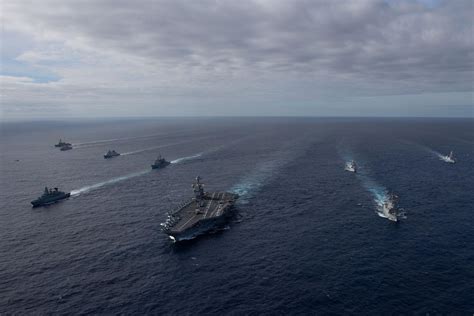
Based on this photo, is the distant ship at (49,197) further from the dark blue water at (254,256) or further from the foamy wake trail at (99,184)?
the foamy wake trail at (99,184)

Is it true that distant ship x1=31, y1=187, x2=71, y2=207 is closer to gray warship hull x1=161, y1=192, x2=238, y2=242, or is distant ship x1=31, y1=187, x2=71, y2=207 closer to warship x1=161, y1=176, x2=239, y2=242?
warship x1=161, y1=176, x2=239, y2=242

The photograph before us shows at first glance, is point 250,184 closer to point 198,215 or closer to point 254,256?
point 198,215

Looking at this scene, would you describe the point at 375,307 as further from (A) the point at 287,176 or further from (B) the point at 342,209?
(A) the point at 287,176

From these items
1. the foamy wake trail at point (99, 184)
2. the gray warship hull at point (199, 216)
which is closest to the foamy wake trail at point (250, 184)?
A: the gray warship hull at point (199, 216)

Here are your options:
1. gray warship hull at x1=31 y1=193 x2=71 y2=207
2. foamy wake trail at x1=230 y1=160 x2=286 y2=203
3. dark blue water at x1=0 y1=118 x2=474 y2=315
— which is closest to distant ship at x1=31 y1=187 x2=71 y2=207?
gray warship hull at x1=31 y1=193 x2=71 y2=207

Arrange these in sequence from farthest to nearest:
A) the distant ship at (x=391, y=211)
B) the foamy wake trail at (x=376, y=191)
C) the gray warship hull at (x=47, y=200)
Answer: the gray warship hull at (x=47, y=200)
the foamy wake trail at (x=376, y=191)
the distant ship at (x=391, y=211)

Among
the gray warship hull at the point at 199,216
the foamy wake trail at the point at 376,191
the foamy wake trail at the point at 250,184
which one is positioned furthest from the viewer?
the foamy wake trail at the point at 250,184

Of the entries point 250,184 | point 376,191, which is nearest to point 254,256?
point 250,184
